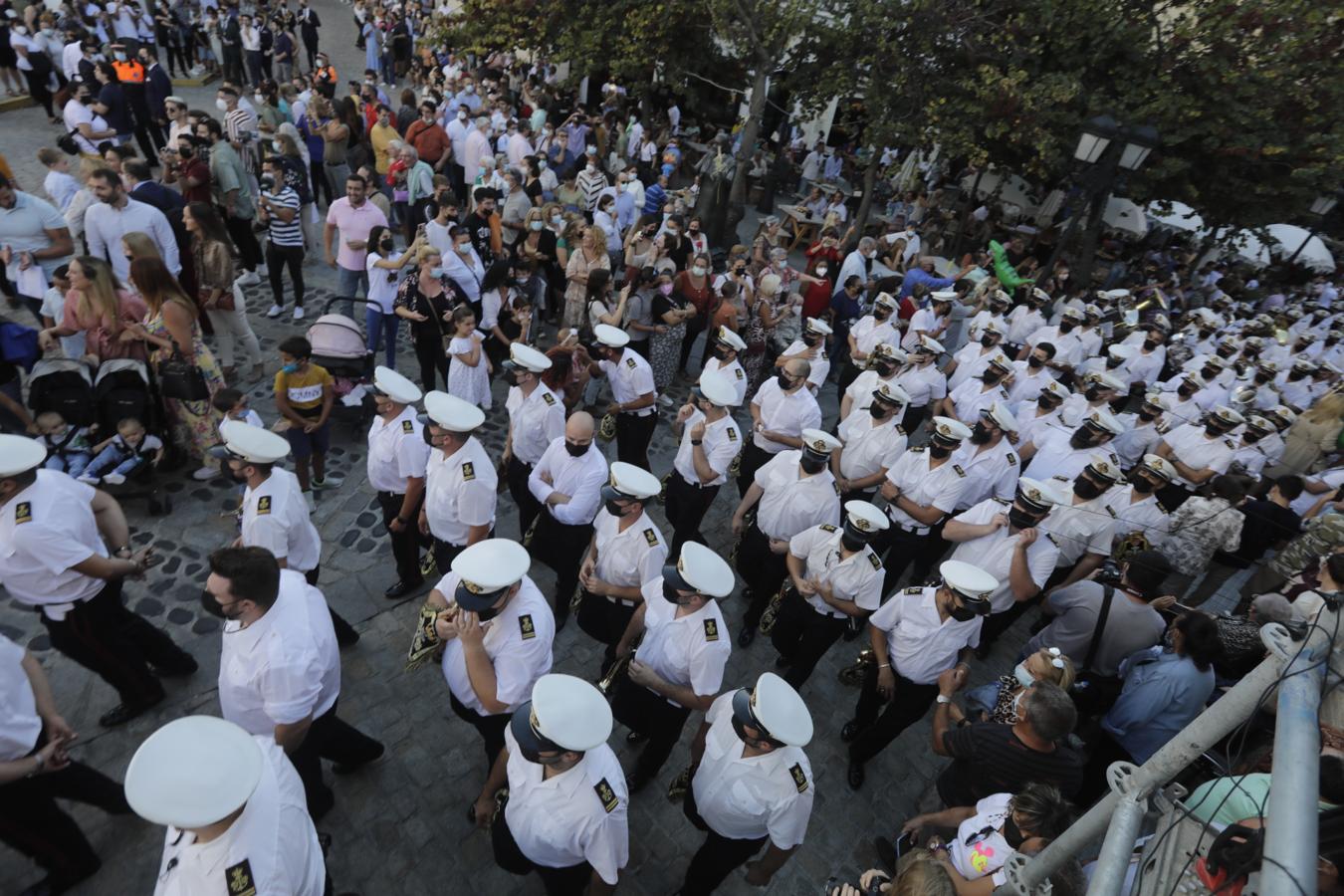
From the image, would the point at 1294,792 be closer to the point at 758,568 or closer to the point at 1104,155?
the point at 758,568

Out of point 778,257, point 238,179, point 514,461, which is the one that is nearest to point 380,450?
point 514,461

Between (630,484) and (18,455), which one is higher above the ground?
(18,455)

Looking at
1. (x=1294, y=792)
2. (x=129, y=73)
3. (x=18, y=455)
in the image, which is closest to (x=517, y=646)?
(x=18, y=455)

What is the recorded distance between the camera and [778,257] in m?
9.59

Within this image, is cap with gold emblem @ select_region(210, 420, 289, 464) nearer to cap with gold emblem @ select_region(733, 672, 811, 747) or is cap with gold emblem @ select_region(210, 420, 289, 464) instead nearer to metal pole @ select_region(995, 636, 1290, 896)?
cap with gold emblem @ select_region(733, 672, 811, 747)

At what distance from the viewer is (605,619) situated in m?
4.95

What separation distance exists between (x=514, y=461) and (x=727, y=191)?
34.5 feet

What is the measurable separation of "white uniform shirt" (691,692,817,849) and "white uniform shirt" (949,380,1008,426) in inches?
216

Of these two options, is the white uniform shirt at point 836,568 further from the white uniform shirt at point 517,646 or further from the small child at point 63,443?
the small child at point 63,443

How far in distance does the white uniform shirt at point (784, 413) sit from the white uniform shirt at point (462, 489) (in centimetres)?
294

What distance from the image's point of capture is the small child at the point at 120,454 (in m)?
5.50

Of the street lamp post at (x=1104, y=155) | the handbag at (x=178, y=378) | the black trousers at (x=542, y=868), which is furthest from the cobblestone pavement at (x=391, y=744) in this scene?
the street lamp post at (x=1104, y=155)

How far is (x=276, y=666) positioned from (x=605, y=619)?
2.27 meters

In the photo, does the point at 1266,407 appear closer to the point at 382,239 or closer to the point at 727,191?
the point at 727,191
